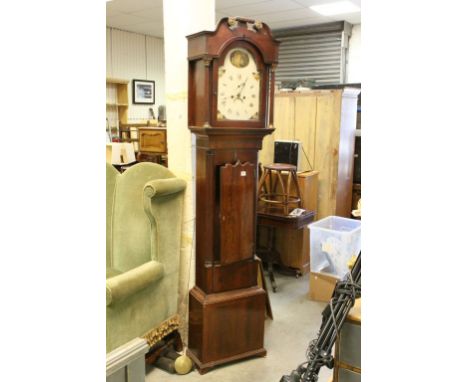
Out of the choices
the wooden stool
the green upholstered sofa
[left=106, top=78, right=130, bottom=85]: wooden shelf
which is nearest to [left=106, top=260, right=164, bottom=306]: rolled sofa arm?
the green upholstered sofa

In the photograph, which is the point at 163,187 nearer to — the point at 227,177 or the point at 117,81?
the point at 227,177

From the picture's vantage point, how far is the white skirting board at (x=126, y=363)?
2.82 ft

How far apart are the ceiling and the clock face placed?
8.17 feet

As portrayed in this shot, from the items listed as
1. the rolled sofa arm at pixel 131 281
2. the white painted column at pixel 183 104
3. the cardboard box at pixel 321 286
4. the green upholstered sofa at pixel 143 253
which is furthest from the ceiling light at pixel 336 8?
the rolled sofa arm at pixel 131 281

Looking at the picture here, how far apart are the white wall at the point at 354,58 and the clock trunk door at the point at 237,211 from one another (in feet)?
11.2

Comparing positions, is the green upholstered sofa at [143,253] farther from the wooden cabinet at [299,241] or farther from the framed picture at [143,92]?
the framed picture at [143,92]

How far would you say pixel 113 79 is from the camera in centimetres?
586

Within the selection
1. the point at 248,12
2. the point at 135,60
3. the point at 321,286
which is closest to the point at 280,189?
the point at 321,286
